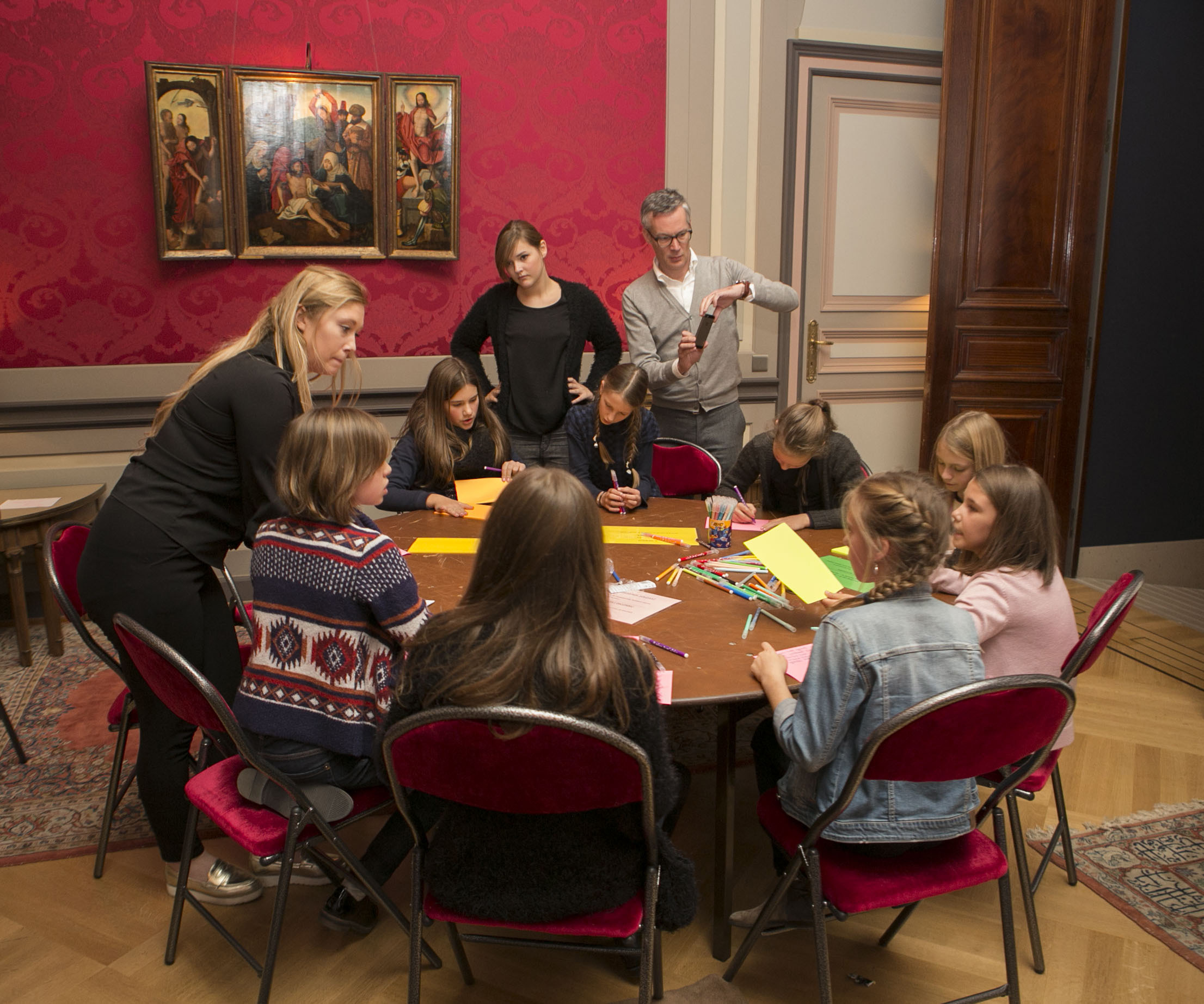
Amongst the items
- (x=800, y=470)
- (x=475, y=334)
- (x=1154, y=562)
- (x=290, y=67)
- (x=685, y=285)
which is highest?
(x=290, y=67)

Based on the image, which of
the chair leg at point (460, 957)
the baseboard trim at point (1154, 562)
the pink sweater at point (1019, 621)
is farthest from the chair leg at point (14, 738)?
the baseboard trim at point (1154, 562)

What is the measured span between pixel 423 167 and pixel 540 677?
335 centimetres

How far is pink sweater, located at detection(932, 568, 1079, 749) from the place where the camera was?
1965 mm

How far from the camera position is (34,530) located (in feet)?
11.7

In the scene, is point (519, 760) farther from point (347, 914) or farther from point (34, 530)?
point (34, 530)

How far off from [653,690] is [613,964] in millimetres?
874

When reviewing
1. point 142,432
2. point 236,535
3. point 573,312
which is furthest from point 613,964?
point 142,432

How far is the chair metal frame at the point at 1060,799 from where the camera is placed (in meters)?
1.85

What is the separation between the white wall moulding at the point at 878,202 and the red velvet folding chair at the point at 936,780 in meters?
3.76

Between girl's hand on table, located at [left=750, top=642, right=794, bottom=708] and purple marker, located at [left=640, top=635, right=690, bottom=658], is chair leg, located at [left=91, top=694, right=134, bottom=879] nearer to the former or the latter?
purple marker, located at [left=640, top=635, right=690, bottom=658]

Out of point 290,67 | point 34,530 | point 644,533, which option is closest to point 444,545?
point 644,533

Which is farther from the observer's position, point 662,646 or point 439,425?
point 439,425

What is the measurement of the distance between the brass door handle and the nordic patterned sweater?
12.2ft

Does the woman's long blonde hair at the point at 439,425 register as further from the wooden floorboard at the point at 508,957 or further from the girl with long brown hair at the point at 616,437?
the wooden floorboard at the point at 508,957
